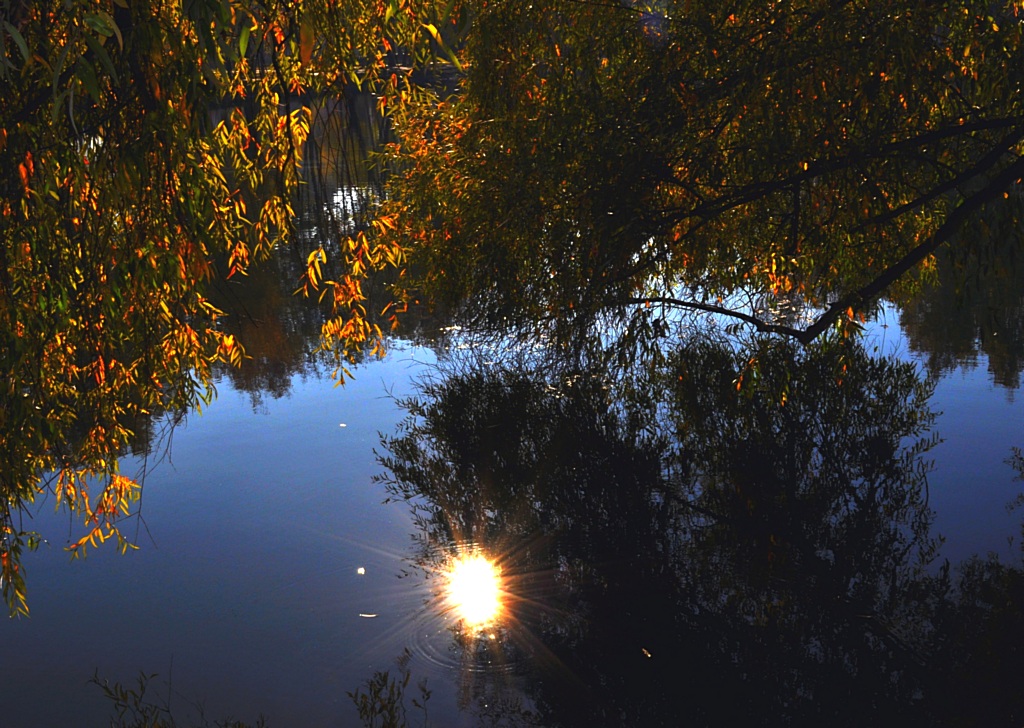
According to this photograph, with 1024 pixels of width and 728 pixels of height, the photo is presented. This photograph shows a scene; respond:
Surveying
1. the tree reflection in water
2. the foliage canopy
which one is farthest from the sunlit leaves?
the tree reflection in water

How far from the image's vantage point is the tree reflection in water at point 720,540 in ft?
14.0

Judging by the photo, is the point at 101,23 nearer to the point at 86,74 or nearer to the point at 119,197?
the point at 86,74

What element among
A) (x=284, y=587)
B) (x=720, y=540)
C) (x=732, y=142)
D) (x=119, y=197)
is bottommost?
(x=119, y=197)

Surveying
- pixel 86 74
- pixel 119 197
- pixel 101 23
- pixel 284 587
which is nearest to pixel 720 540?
pixel 284 587

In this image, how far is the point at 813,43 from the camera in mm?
4398

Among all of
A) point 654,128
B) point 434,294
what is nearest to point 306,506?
point 434,294

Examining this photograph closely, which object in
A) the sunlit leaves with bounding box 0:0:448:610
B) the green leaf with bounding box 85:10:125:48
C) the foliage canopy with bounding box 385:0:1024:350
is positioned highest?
the foliage canopy with bounding box 385:0:1024:350

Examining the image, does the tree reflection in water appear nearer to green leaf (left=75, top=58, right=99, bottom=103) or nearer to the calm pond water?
the calm pond water

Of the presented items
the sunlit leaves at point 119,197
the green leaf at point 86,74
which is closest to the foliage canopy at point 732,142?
the sunlit leaves at point 119,197

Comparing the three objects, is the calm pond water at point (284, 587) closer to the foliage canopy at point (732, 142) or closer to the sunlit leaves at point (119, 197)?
the sunlit leaves at point (119, 197)

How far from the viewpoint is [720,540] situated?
18.9 feet

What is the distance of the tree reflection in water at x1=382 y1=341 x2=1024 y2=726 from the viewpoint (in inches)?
168

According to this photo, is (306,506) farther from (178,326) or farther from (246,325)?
(246,325)

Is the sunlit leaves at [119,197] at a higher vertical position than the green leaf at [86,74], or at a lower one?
higher
